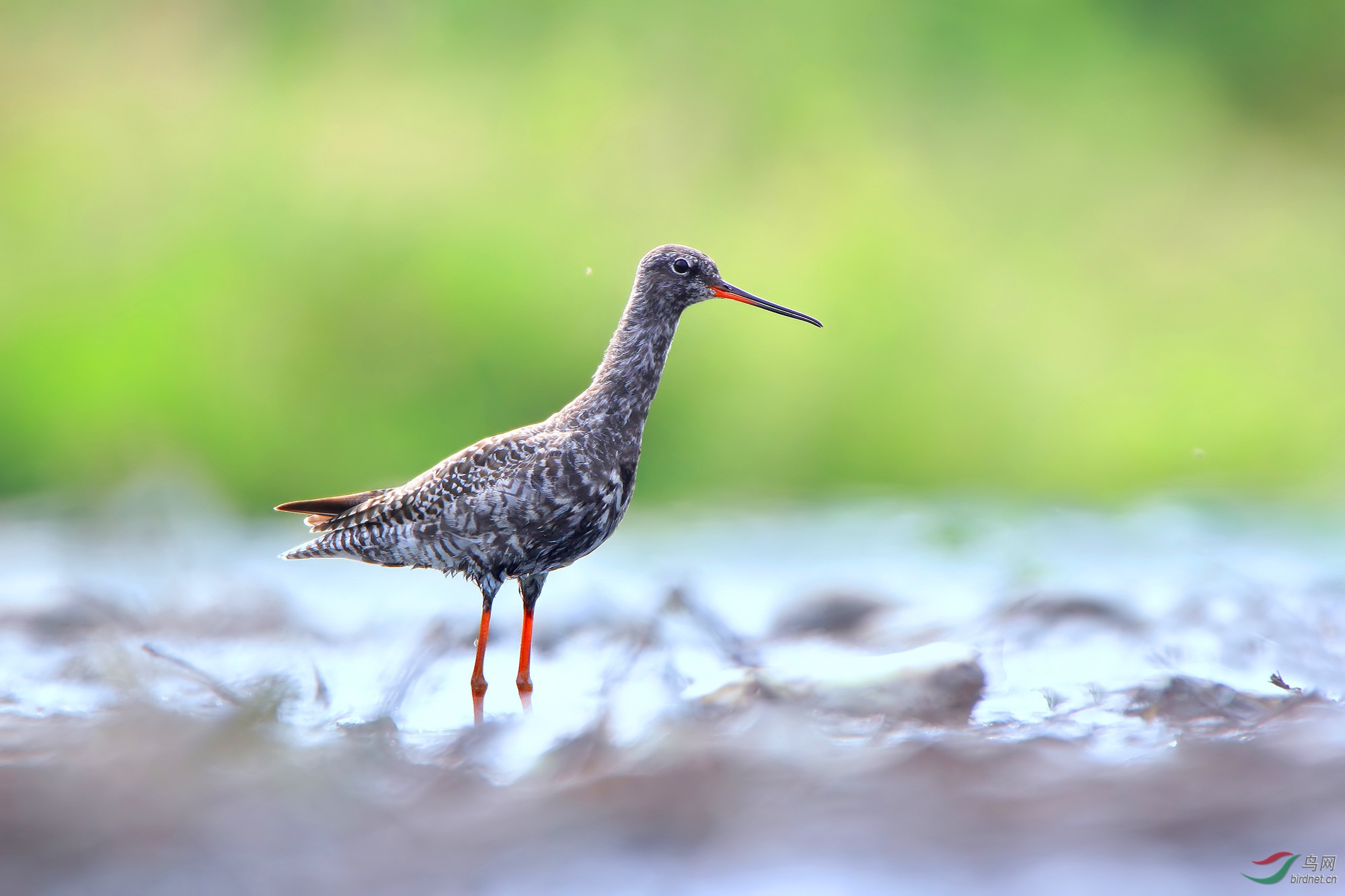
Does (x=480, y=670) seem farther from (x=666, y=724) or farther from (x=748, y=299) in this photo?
(x=748, y=299)

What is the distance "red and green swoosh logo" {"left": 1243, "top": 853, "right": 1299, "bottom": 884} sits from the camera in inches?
95.8

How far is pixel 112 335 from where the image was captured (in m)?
7.65

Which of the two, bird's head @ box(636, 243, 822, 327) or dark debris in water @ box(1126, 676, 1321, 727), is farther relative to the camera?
bird's head @ box(636, 243, 822, 327)

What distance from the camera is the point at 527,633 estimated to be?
4172 mm

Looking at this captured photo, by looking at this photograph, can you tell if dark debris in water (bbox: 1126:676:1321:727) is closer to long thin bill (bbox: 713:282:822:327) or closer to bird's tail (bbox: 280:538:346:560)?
long thin bill (bbox: 713:282:822:327)

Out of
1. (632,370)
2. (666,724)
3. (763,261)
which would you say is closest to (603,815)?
(666,724)

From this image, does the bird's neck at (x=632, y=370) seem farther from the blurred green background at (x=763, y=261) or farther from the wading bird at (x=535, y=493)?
the blurred green background at (x=763, y=261)

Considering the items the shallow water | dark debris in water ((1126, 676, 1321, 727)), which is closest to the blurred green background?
the shallow water

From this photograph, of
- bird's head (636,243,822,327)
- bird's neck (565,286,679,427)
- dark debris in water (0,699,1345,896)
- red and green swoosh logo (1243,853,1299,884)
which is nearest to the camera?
red and green swoosh logo (1243,853,1299,884)

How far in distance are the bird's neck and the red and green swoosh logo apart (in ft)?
7.72

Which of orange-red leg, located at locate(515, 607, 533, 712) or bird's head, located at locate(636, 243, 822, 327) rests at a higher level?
bird's head, located at locate(636, 243, 822, 327)

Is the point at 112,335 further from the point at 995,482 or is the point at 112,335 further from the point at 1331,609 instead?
the point at 1331,609

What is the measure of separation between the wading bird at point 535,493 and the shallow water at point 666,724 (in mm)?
451

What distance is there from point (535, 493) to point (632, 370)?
64 centimetres
